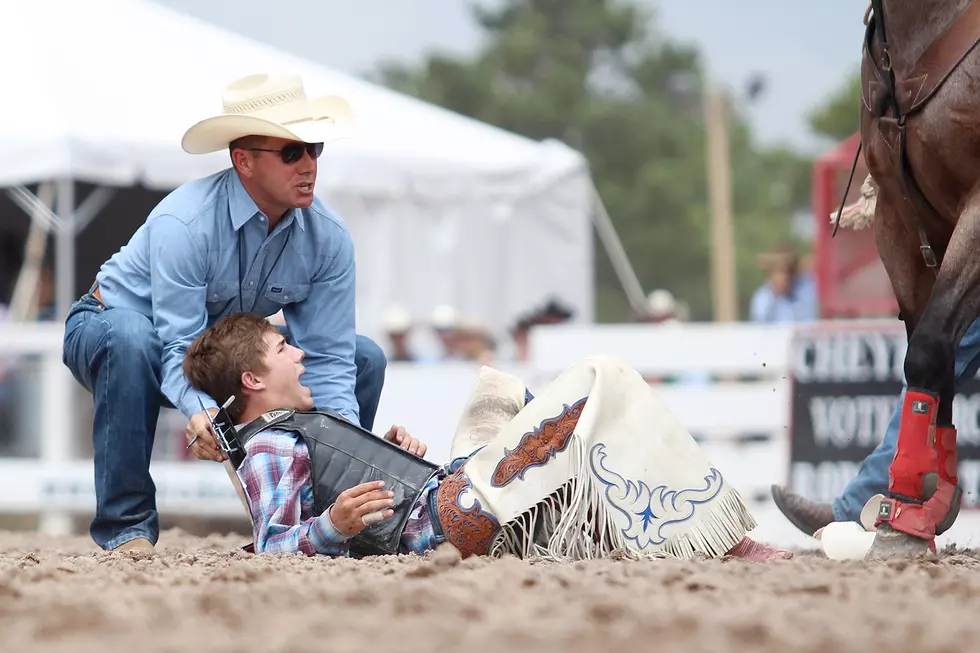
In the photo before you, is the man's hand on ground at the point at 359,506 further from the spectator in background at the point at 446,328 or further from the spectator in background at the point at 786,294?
the spectator in background at the point at 786,294

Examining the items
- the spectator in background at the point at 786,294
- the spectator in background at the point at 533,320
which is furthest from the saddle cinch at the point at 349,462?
the spectator in background at the point at 786,294

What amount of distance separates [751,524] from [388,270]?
25.4ft

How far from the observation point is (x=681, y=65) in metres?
50.4

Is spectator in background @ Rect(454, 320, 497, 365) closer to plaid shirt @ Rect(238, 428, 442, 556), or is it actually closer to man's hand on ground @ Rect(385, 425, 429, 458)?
man's hand on ground @ Rect(385, 425, 429, 458)

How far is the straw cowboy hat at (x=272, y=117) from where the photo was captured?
4.20 metres

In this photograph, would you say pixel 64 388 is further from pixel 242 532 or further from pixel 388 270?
pixel 388 270

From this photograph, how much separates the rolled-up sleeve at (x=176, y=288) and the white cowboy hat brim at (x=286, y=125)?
0.34 meters

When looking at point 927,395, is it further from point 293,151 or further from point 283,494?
point 293,151

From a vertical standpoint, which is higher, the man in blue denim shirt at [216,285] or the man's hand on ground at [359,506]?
the man in blue denim shirt at [216,285]

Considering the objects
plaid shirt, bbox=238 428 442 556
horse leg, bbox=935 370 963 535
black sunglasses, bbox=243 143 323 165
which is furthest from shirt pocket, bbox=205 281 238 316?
horse leg, bbox=935 370 963 535

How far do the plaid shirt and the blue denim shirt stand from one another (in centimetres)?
39

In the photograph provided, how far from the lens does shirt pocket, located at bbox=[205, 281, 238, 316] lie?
4.25 m

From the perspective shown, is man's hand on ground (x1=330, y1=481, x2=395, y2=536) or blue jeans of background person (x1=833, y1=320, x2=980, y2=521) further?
blue jeans of background person (x1=833, y1=320, x2=980, y2=521)

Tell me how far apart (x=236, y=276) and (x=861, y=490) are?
216 centimetres
